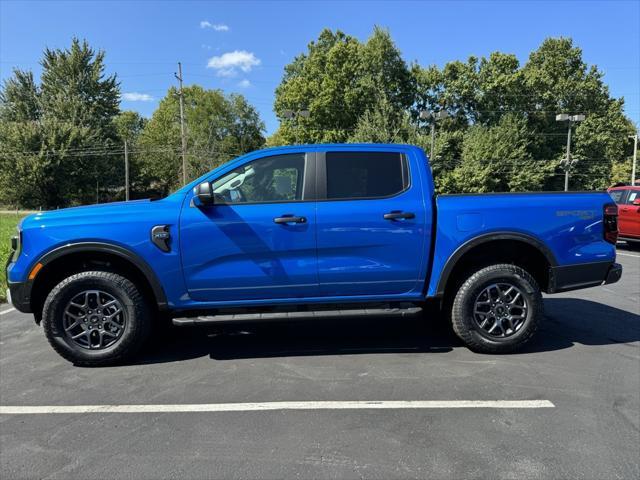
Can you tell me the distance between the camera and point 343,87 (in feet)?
141

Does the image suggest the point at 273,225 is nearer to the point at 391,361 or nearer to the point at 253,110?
the point at 391,361

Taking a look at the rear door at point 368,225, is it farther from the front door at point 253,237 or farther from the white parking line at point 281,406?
the white parking line at point 281,406

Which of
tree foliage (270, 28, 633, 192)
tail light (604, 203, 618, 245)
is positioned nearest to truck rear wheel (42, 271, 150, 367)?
tail light (604, 203, 618, 245)

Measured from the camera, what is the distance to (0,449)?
2.84 metres

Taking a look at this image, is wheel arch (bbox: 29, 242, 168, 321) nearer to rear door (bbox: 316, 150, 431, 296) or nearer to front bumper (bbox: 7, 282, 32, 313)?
front bumper (bbox: 7, 282, 32, 313)

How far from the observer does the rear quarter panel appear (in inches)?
163

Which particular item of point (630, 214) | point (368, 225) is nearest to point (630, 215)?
point (630, 214)

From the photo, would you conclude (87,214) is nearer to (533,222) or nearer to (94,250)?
(94,250)

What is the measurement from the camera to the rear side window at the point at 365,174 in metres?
4.17

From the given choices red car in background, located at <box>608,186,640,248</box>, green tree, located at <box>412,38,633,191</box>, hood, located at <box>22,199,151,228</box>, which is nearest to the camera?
hood, located at <box>22,199,151,228</box>

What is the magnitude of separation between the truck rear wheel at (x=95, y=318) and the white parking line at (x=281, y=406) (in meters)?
0.75

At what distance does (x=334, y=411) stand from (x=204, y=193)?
6.82ft

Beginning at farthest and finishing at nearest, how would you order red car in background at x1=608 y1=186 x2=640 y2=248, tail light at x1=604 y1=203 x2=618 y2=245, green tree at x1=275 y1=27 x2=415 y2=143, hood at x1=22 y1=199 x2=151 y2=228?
green tree at x1=275 y1=27 x2=415 y2=143 < red car in background at x1=608 y1=186 x2=640 y2=248 < tail light at x1=604 y1=203 x2=618 y2=245 < hood at x1=22 y1=199 x2=151 y2=228

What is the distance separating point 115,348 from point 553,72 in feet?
181
